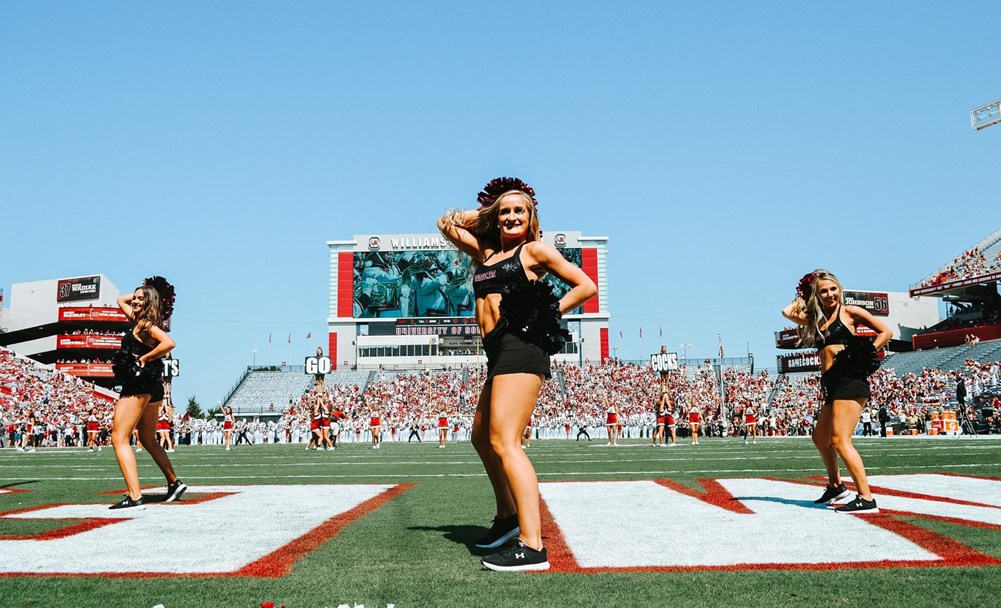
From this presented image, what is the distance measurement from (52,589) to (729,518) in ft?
13.0

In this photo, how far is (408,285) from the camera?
69.2 metres

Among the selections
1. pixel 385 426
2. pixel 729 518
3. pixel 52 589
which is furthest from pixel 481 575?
pixel 385 426

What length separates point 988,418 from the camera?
98.5 feet

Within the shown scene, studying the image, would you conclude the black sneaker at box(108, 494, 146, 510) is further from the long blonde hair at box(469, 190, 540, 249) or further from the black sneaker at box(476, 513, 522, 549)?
the long blonde hair at box(469, 190, 540, 249)

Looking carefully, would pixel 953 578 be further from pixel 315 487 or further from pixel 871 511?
pixel 315 487

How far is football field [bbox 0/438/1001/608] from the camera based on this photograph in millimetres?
3168

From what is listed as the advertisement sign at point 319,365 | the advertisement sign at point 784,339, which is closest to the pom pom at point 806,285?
the advertisement sign at point 319,365

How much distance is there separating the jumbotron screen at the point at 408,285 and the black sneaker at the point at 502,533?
211 feet

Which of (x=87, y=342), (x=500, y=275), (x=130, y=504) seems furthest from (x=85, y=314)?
(x=500, y=275)

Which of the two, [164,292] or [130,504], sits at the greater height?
[164,292]

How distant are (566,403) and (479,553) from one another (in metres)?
52.9

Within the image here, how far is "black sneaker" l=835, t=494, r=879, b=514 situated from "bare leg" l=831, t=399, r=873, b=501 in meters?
0.06

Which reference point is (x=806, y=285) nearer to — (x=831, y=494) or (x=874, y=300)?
(x=831, y=494)

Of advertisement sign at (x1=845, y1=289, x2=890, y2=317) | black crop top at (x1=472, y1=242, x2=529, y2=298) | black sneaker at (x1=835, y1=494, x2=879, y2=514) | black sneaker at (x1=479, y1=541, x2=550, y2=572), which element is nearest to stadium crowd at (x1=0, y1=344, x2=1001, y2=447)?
advertisement sign at (x1=845, y1=289, x2=890, y2=317)
